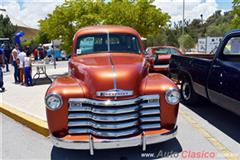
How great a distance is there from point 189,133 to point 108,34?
2.60 metres

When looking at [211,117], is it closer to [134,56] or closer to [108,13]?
[134,56]

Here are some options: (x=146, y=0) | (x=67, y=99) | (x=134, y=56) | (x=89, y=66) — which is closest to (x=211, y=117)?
(x=134, y=56)

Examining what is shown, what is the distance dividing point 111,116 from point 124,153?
887 mm

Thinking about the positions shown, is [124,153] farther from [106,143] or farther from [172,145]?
[172,145]

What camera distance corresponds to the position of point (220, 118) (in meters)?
6.14

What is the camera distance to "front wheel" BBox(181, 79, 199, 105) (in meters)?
6.87

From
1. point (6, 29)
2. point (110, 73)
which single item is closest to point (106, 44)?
point (110, 73)

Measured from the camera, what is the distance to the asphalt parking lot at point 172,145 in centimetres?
428

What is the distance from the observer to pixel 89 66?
4.43m

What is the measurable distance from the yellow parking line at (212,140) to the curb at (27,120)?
3071mm

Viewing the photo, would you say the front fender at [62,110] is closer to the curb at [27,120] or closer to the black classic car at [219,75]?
the curb at [27,120]

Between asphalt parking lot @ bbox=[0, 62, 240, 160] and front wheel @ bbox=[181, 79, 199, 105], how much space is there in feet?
2.84

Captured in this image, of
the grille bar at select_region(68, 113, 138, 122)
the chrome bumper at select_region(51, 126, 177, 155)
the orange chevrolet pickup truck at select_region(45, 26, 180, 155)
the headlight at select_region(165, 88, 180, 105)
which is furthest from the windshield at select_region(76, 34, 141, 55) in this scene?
the chrome bumper at select_region(51, 126, 177, 155)

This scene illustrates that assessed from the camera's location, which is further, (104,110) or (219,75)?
(219,75)
